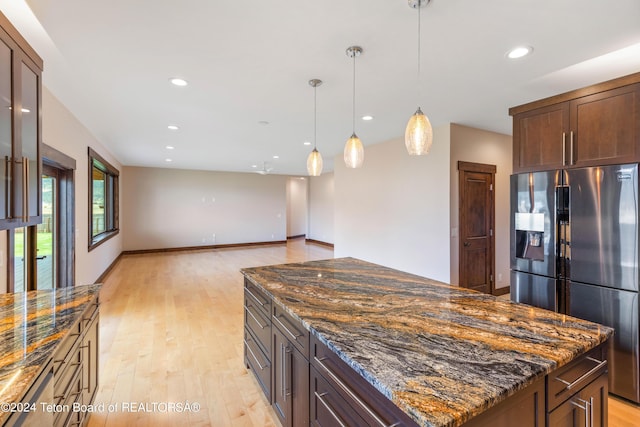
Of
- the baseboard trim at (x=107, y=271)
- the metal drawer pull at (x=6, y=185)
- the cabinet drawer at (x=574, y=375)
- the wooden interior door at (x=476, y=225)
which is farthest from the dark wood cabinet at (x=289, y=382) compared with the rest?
the baseboard trim at (x=107, y=271)

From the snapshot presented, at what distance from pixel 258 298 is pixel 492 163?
418 centimetres

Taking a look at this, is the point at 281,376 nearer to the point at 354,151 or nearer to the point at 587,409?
the point at 587,409

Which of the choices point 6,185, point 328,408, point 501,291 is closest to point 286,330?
point 328,408

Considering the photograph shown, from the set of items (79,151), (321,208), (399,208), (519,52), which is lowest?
(399,208)

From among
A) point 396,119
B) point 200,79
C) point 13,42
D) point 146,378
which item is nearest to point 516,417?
point 146,378

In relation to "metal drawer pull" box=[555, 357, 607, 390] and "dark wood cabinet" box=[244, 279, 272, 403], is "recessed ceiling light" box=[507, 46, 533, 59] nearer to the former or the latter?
"metal drawer pull" box=[555, 357, 607, 390]

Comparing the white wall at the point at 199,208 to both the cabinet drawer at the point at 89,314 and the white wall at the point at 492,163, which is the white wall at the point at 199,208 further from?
the cabinet drawer at the point at 89,314

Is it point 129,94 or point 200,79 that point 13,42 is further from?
point 129,94

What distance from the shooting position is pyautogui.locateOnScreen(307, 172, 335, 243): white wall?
10133 mm

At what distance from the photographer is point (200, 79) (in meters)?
2.71

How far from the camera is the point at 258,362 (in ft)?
7.34

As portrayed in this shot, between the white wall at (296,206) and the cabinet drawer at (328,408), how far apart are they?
1133 cm

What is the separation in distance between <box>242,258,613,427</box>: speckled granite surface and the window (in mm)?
4502

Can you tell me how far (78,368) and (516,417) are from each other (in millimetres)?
2127
